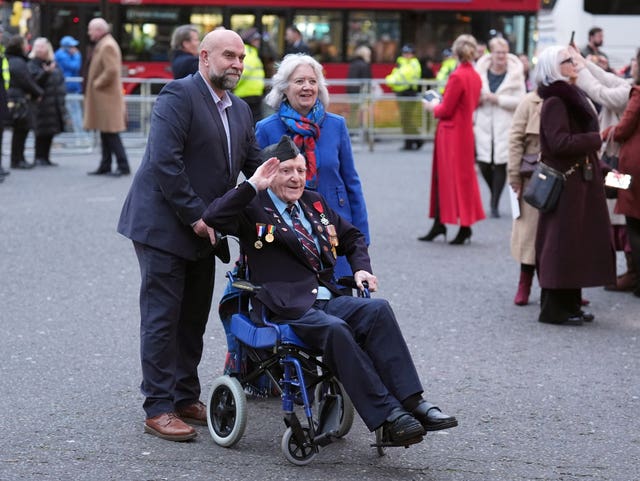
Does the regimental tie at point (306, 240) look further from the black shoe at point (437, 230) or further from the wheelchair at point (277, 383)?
the black shoe at point (437, 230)

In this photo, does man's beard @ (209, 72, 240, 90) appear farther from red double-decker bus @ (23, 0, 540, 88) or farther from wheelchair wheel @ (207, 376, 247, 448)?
red double-decker bus @ (23, 0, 540, 88)

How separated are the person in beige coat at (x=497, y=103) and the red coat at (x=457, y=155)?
1.25m

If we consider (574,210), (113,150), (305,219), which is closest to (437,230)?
(574,210)

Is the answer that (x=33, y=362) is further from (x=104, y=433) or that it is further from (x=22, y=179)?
(x=22, y=179)

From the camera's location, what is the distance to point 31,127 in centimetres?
1802

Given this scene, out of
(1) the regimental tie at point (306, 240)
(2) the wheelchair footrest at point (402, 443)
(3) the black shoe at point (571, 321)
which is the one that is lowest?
(3) the black shoe at point (571, 321)

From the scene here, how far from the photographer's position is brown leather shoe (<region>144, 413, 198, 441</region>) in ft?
19.0

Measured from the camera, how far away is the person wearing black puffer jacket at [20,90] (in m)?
17.7

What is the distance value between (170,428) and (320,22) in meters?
23.6

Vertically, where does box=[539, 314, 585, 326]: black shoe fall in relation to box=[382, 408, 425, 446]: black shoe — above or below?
below

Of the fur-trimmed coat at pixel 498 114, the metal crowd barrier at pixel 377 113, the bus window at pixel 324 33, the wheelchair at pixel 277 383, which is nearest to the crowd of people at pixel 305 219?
the wheelchair at pixel 277 383

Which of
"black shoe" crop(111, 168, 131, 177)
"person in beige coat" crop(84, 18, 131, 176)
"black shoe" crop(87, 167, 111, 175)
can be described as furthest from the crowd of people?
"black shoe" crop(87, 167, 111, 175)

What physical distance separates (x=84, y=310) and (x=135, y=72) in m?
19.1

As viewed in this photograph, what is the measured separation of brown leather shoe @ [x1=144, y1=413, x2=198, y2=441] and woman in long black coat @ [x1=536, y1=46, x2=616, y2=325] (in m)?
3.58
